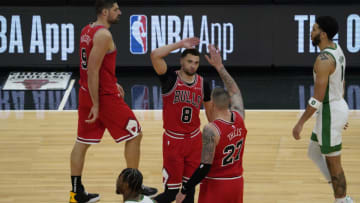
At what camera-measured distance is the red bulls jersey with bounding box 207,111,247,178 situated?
545 cm

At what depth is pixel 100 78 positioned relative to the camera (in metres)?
6.91

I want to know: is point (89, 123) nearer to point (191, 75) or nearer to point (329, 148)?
point (191, 75)

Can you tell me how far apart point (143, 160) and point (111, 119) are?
1.58 meters

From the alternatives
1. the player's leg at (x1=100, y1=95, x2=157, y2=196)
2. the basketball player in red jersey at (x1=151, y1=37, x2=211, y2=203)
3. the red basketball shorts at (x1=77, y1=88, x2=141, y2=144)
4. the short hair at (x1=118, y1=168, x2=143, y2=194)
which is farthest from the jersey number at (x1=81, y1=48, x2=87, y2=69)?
the short hair at (x1=118, y1=168, x2=143, y2=194)

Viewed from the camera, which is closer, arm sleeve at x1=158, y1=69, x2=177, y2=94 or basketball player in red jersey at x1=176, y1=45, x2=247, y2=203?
basketball player in red jersey at x1=176, y1=45, x2=247, y2=203

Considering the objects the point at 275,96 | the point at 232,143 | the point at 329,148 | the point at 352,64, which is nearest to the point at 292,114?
the point at 275,96

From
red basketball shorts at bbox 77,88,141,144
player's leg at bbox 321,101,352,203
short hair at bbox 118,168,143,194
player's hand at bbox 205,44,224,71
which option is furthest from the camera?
red basketball shorts at bbox 77,88,141,144

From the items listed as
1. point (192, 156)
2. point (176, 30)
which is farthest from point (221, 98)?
point (176, 30)

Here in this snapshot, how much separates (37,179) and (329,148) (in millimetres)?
3156

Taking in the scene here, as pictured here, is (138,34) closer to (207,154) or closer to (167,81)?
(167,81)

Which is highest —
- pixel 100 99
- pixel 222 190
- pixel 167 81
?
pixel 167 81

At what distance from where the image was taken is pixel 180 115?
6.66 meters

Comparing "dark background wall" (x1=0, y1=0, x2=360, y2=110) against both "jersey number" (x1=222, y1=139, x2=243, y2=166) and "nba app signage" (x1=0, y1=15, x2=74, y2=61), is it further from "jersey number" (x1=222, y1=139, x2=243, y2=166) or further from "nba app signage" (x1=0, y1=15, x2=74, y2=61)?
"jersey number" (x1=222, y1=139, x2=243, y2=166)

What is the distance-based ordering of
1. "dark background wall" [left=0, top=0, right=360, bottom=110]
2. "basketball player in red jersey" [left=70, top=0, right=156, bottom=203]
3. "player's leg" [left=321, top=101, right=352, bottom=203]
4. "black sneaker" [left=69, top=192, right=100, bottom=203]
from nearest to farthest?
"player's leg" [left=321, top=101, right=352, bottom=203] < "basketball player in red jersey" [left=70, top=0, right=156, bottom=203] < "black sneaker" [left=69, top=192, right=100, bottom=203] < "dark background wall" [left=0, top=0, right=360, bottom=110]
